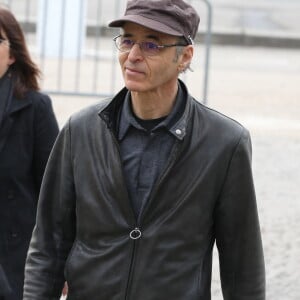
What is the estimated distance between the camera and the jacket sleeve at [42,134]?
453 cm

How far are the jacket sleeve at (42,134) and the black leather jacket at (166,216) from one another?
122 centimetres

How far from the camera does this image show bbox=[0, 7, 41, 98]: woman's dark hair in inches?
179

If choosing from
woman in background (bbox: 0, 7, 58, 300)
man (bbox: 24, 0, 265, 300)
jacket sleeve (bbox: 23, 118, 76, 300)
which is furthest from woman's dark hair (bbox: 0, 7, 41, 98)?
man (bbox: 24, 0, 265, 300)

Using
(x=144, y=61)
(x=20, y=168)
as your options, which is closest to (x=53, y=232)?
(x=144, y=61)

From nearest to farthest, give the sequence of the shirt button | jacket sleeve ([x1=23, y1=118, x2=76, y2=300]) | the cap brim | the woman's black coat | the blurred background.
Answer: the cap brim, the shirt button, jacket sleeve ([x1=23, y1=118, x2=76, y2=300]), the woman's black coat, the blurred background

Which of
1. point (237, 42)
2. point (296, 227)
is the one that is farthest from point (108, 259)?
point (237, 42)

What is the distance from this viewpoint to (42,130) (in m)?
4.55

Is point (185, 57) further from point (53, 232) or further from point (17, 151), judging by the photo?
point (17, 151)

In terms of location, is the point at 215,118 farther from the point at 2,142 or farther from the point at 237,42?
the point at 237,42

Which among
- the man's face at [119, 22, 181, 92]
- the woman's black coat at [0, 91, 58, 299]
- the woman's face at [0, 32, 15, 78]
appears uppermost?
the man's face at [119, 22, 181, 92]

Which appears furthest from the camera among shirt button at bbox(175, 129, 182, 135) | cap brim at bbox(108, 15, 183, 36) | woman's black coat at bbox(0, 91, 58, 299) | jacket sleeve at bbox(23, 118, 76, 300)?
woman's black coat at bbox(0, 91, 58, 299)

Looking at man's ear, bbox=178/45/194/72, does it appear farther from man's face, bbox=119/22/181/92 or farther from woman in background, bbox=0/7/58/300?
woman in background, bbox=0/7/58/300

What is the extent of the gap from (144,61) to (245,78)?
12433 mm

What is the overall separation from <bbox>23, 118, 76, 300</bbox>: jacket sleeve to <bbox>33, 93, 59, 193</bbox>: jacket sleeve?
1.16 metres
